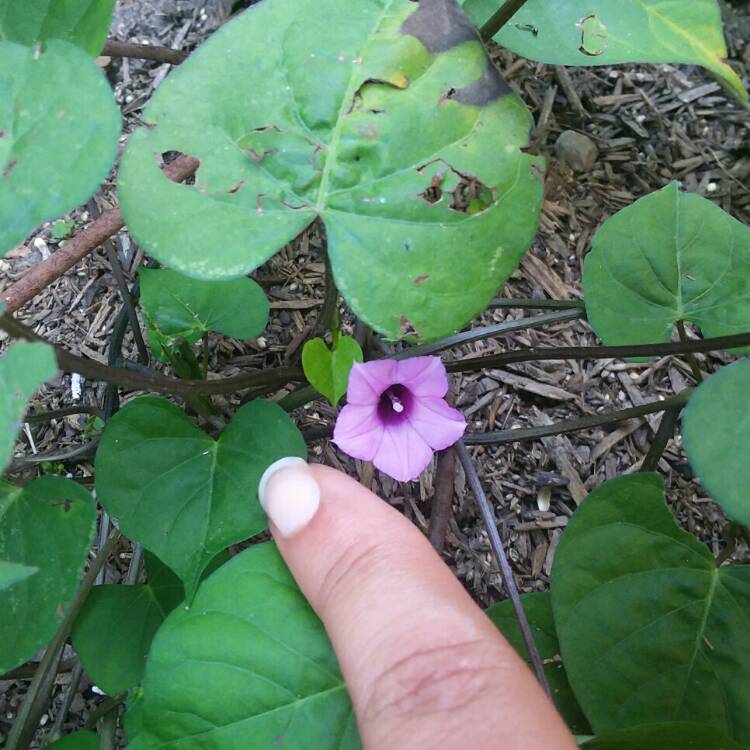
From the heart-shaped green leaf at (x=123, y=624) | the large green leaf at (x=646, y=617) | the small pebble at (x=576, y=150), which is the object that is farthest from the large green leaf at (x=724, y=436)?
the small pebble at (x=576, y=150)

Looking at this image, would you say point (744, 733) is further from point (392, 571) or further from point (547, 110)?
point (547, 110)

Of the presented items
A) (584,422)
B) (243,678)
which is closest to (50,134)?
(243,678)

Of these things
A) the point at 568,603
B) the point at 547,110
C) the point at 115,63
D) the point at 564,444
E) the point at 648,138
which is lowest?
the point at 564,444

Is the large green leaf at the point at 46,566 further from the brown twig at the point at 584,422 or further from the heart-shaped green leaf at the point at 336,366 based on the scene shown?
the brown twig at the point at 584,422

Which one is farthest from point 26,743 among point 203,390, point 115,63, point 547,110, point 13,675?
point 547,110

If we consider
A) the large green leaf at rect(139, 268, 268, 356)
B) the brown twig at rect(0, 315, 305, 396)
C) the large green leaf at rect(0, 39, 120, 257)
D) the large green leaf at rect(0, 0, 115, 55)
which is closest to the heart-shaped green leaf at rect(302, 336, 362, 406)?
the brown twig at rect(0, 315, 305, 396)

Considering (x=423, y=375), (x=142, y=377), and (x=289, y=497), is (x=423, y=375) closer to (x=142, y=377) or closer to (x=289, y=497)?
(x=289, y=497)

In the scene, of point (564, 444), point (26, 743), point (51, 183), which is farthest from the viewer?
point (564, 444)
